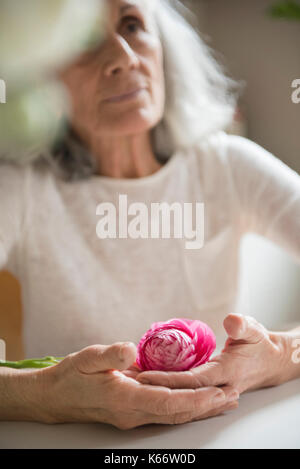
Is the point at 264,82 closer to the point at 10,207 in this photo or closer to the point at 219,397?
the point at 10,207

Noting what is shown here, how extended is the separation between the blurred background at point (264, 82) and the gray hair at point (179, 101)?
1.85ft

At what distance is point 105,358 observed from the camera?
0.38 meters

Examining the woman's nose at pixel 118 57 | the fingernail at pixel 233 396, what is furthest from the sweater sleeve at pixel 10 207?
the fingernail at pixel 233 396

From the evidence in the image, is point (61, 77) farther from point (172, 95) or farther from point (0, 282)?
point (0, 282)

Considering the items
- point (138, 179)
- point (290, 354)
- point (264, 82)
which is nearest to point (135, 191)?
point (138, 179)

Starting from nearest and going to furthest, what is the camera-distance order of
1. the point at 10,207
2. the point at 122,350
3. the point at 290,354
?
the point at 122,350
the point at 290,354
the point at 10,207

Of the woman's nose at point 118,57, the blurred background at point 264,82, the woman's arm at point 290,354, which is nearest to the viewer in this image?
the woman's arm at point 290,354

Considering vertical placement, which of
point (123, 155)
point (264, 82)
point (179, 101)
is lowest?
point (123, 155)

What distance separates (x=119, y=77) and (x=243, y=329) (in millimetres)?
419

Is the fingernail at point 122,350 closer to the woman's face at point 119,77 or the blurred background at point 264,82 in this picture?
the woman's face at point 119,77

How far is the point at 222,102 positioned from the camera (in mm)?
943

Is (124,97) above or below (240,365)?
above

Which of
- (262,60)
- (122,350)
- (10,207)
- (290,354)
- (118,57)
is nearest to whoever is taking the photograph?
(122,350)

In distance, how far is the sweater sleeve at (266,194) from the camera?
735mm
